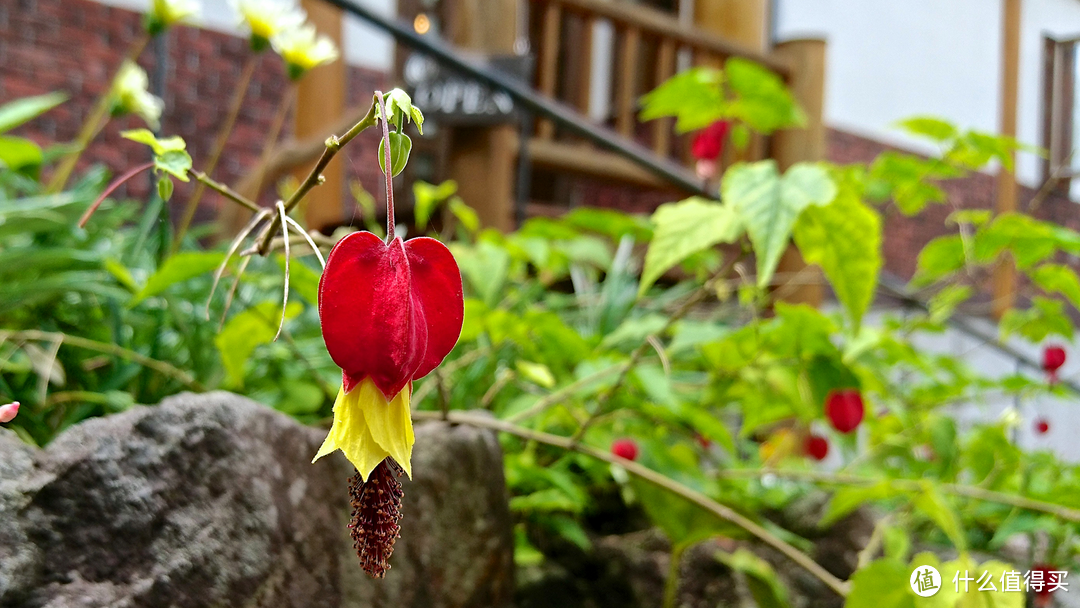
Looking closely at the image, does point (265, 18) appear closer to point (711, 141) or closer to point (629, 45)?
point (711, 141)

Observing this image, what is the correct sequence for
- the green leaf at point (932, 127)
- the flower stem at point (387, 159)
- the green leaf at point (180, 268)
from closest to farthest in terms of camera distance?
the flower stem at point (387, 159) → the green leaf at point (180, 268) → the green leaf at point (932, 127)

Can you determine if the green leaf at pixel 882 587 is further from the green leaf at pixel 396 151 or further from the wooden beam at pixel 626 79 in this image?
the wooden beam at pixel 626 79

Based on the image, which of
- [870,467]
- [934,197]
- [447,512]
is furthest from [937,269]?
[447,512]

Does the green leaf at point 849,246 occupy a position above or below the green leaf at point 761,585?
above

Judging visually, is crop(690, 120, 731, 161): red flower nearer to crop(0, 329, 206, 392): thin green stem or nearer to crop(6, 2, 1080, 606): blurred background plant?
crop(6, 2, 1080, 606): blurred background plant

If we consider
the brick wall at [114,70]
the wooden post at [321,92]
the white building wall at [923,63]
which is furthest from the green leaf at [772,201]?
the white building wall at [923,63]

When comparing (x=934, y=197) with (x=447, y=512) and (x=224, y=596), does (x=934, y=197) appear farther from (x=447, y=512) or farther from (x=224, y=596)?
(x=224, y=596)

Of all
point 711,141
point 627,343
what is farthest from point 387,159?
point 711,141
